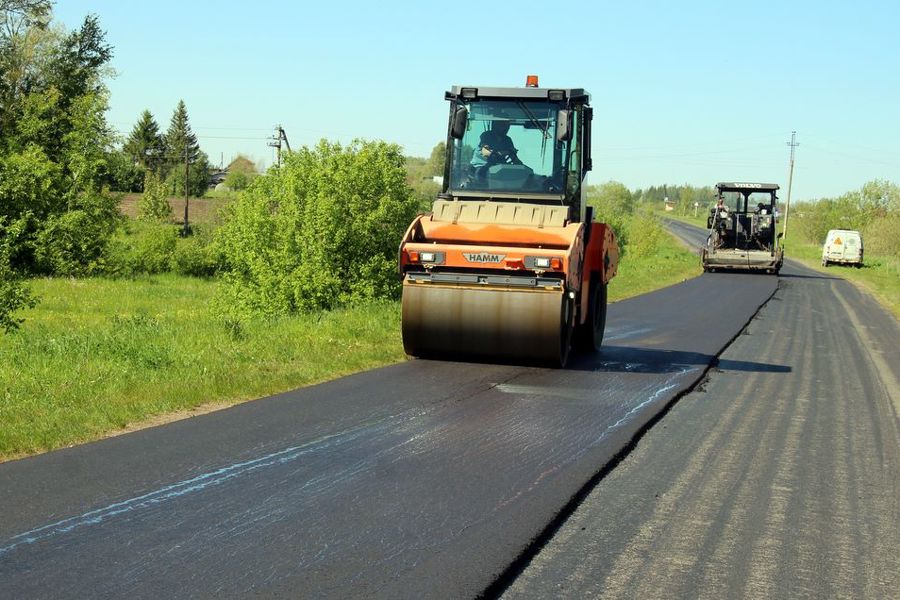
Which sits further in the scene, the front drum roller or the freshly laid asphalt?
the front drum roller

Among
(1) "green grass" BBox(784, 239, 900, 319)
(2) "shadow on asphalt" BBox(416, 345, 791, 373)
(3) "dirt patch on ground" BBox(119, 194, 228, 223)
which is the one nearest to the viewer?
(2) "shadow on asphalt" BBox(416, 345, 791, 373)

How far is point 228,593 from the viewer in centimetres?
460

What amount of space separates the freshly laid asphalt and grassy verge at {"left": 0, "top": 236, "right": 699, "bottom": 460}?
21.1 inches

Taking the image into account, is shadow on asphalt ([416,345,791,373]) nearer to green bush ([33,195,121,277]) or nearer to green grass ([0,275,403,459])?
green grass ([0,275,403,459])

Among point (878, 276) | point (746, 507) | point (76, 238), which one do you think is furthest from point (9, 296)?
point (878, 276)

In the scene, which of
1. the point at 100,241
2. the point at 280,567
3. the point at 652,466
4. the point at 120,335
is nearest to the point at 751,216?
the point at 100,241

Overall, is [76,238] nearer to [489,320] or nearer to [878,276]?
[878,276]

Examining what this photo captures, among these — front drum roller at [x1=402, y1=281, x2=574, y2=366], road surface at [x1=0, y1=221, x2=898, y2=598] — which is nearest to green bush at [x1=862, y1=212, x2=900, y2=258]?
front drum roller at [x1=402, y1=281, x2=574, y2=366]

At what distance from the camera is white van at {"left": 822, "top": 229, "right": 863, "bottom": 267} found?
209 feet

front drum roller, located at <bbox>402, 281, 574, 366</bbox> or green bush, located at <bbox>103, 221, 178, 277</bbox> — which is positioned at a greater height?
front drum roller, located at <bbox>402, 281, 574, 366</bbox>

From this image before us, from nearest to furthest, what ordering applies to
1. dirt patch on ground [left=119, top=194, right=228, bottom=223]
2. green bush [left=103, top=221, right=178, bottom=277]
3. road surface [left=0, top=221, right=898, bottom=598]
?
road surface [left=0, top=221, right=898, bottom=598], green bush [left=103, top=221, right=178, bottom=277], dirt patch on ground [left=119, top=194, right=228, bottom=223]

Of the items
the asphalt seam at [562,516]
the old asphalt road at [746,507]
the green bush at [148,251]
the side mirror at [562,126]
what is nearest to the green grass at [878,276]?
the side mirror at [562,126]

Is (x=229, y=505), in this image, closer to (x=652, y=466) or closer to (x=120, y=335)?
(x=652, y=466)

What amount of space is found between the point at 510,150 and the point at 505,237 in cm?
148
